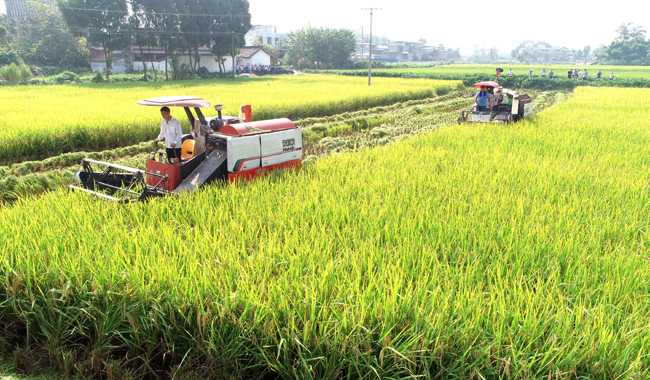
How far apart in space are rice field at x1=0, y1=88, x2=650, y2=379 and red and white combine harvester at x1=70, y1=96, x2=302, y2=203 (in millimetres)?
604

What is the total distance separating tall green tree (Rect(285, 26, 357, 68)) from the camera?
191ft

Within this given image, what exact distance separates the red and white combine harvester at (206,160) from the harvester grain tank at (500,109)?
7.19 meters

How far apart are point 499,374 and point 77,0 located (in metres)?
37.1

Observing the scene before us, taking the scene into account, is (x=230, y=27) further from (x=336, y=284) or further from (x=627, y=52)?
(x=627, y=52)

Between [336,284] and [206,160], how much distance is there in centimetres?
345

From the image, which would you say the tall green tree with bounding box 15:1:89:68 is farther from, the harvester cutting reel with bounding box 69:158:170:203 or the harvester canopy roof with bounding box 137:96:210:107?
the harvester canopy roof with bounding box 137:96:210:107

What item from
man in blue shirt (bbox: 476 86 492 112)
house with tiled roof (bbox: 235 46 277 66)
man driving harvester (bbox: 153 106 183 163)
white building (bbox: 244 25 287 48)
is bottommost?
man driving harvester (bbox: 153 106 183 163)

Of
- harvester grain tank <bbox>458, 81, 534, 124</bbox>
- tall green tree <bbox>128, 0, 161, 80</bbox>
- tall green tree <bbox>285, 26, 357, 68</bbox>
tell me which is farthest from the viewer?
tall green tree <bbox>285, 26, 357, 68</bbox>

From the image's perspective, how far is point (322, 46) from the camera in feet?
191

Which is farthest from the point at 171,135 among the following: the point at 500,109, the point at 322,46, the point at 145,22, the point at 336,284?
the point at 322,46

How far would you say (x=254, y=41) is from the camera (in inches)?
2945

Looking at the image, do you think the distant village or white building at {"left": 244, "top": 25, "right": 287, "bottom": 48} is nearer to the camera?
the distant village

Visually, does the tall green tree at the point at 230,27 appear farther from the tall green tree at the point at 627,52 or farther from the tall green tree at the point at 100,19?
the tall green tree at the point at 627,52

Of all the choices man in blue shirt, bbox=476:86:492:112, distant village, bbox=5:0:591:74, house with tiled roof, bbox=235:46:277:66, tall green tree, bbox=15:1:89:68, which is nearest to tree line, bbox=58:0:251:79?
distant village, bbox=5:0:591:74
